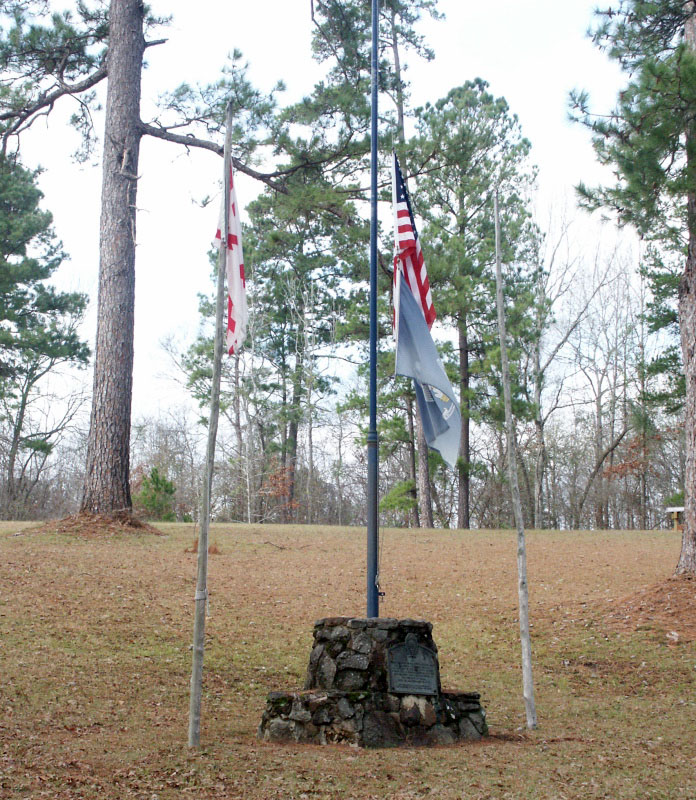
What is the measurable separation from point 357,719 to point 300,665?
2374mm

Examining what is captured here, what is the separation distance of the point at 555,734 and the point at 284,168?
37.2ft

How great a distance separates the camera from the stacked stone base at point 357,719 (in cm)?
543

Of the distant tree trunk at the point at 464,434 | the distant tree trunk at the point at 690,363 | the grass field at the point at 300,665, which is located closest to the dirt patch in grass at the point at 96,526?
the grass field at the point at 300,665

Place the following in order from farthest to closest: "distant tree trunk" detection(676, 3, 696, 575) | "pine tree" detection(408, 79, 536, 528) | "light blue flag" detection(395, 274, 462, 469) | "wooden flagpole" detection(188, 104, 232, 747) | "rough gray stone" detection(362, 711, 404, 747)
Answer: "pine tree" detection(408, 79, 536, 528) → "distant tree trunk" detection(676, 3, 696, 575) → "light blue flag" detection(395, 274, 462, 469) → "rough gray stone" detection(362, 711, 404, 747) → "wooden flagpole" detection(188, 104, 232, 747)

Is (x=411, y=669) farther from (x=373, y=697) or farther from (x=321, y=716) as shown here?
(x=321, y=716)

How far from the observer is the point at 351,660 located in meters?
5.79

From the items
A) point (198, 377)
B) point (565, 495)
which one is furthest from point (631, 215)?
point (565, 495)

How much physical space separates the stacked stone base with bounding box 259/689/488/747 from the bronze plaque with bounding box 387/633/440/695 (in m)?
0.06

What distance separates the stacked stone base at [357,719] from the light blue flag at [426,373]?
1943 millimetres

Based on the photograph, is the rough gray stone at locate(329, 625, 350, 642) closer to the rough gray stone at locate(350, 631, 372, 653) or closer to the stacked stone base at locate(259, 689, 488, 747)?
the rough gray stone at locate(350, 631, 372, 653)

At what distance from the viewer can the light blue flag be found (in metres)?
6.63

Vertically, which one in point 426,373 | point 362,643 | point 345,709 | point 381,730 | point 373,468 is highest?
point 426,373

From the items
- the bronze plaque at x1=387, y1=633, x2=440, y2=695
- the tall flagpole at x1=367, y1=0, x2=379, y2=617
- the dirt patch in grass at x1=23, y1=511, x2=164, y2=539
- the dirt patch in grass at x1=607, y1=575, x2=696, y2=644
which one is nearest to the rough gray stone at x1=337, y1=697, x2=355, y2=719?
the bronze plaque at x1=387, y1=633, x2=440, y2=695

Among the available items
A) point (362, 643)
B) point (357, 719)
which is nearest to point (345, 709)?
point (357, 719)
